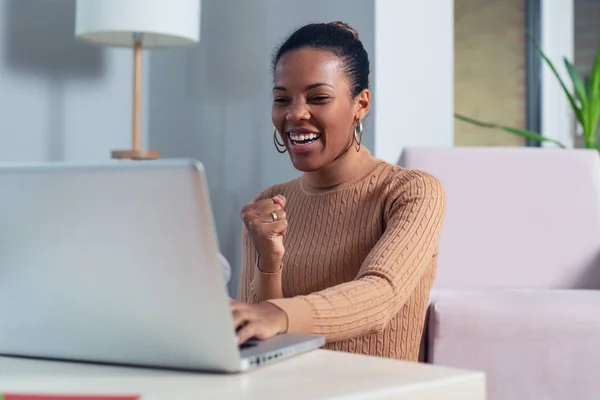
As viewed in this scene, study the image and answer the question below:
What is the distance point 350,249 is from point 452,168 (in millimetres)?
1071

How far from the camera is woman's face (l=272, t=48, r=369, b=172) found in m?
1.43

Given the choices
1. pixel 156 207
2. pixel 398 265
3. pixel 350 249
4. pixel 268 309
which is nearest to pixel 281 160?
pixel 350 249

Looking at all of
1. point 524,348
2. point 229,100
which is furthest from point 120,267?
point 229,100

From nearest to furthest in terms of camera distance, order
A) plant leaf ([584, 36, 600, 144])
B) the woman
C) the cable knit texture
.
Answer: the cable knit texture
the woman
plant leaf ([584, 36, 600, 144])

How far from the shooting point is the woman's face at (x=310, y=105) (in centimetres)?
143

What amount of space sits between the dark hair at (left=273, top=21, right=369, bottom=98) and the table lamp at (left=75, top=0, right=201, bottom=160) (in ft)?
4.22

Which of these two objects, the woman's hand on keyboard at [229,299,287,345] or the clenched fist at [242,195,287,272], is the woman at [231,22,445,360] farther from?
the woman's hand on keyboard at [229,299,287,345]

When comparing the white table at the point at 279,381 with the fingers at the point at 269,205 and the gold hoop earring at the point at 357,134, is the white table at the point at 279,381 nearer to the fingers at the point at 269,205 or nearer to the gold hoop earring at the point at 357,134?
the fingers at the point at 269,205

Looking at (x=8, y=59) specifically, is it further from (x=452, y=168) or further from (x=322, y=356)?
(x=322, y=356)

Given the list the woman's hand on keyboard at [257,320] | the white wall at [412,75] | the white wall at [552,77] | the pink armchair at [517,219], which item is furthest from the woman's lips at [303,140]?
the white wall at [552,77]

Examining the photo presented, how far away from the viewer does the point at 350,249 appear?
1463 mm

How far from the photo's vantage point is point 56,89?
3100mm

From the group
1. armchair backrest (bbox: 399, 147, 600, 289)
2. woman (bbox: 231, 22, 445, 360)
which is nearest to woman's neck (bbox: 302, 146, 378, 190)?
woman (bbox: 231, 22, 445, 360)

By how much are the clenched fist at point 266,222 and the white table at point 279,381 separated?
39 centimetres
